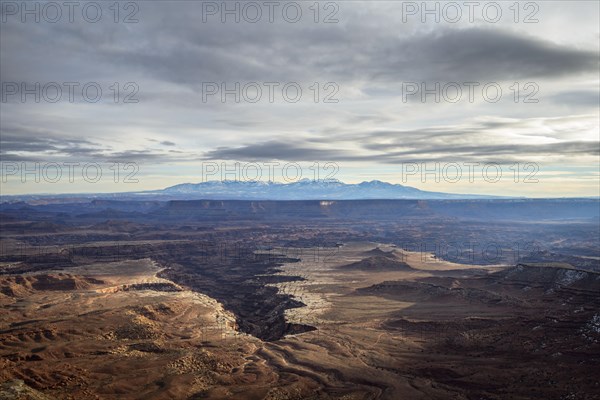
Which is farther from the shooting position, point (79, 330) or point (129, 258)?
point (129, 258)

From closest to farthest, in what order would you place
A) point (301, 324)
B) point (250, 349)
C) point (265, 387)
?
1. point (265, 387)
2. point (250, 349)
3. point (301, 324)

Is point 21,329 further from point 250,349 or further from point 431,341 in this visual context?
point 431,341

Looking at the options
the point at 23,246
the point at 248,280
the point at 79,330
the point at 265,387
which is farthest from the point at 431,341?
the point at 23,246

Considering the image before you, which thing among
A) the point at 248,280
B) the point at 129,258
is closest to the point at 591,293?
the point at 248,280

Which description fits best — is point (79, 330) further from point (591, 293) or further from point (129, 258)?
point (129, 258)

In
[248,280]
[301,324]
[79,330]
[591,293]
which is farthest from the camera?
[248,280]

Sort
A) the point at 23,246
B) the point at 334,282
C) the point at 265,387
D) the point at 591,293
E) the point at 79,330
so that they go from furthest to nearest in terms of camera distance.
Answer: the point at 23,246, the point at 334,282, the point at 591,293, the point at 79,330, the point at 265,387

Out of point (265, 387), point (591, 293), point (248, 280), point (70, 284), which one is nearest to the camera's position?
point (265, 387)

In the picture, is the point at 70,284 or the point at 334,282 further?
the point at 334,282
